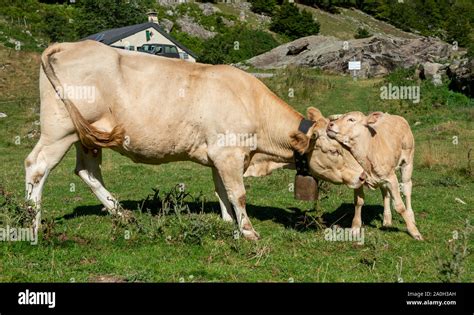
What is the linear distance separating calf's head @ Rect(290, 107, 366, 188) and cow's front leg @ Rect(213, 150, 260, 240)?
3.43 feet

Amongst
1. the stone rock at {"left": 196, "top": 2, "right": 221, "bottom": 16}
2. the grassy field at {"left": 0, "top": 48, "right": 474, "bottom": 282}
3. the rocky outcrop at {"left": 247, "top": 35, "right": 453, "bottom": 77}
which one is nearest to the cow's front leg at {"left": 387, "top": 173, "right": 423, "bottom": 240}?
the grassy field at {"left": 0, "top": 48, "right": 474, "bottom": 282}

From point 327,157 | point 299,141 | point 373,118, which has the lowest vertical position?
point 327,157

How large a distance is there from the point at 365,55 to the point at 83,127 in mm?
39227

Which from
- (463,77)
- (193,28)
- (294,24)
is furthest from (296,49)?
(294,24)

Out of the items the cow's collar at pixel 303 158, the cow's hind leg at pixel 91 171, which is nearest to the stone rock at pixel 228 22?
the cow's hind leg at pixel 91 171

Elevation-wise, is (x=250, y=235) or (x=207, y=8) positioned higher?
(x=207, y=8)

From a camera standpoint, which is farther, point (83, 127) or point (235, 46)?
point (235, 46)

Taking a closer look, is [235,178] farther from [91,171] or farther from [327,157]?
[91,171]

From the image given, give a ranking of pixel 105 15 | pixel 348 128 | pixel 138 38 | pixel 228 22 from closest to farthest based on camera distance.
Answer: pixel 348 128, pixel 138 38, pixel 105 15, pixel 228 22

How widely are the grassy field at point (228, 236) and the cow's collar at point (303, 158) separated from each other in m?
0.77

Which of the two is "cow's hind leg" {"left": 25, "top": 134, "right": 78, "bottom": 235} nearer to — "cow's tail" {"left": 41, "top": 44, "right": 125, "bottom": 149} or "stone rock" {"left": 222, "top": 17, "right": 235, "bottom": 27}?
"cow's tail" {"left": 41, "top": 44, "right": 125, "bottom": 149}

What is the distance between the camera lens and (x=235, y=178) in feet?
32.2

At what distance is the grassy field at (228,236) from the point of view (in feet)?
25.7
